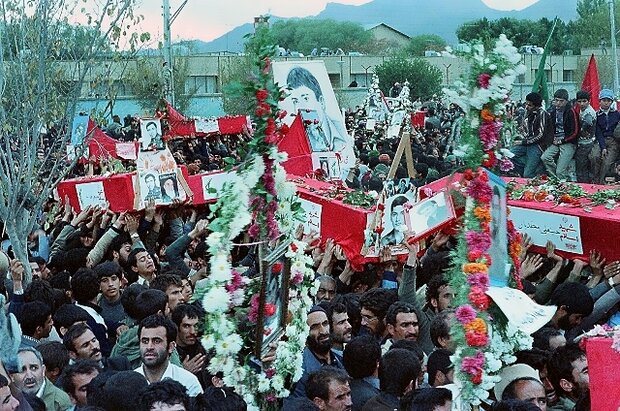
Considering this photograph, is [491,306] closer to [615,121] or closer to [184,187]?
[184,187]

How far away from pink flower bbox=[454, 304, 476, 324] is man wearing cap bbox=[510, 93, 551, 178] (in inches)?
392

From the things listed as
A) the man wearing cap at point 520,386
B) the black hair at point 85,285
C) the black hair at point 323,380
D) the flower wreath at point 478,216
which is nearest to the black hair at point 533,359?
the man wearing cap at point 520,386

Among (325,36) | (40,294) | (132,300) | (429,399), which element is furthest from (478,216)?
(325,36)

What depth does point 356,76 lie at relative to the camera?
6675 centimetres

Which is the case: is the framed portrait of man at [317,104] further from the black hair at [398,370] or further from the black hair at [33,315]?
the black hair at [398,370]

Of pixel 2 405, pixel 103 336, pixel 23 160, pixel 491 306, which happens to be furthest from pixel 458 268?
pixel 23 160

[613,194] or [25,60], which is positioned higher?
[25,60]

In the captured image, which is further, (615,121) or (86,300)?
(615,121)

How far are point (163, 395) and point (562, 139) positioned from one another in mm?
10989

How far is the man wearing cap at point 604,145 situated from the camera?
16516mm

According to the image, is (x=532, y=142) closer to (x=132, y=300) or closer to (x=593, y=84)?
(x=593, y=84)

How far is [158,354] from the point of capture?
7688 mm

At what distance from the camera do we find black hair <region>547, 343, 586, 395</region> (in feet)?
23.5

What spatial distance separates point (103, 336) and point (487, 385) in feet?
12.8
